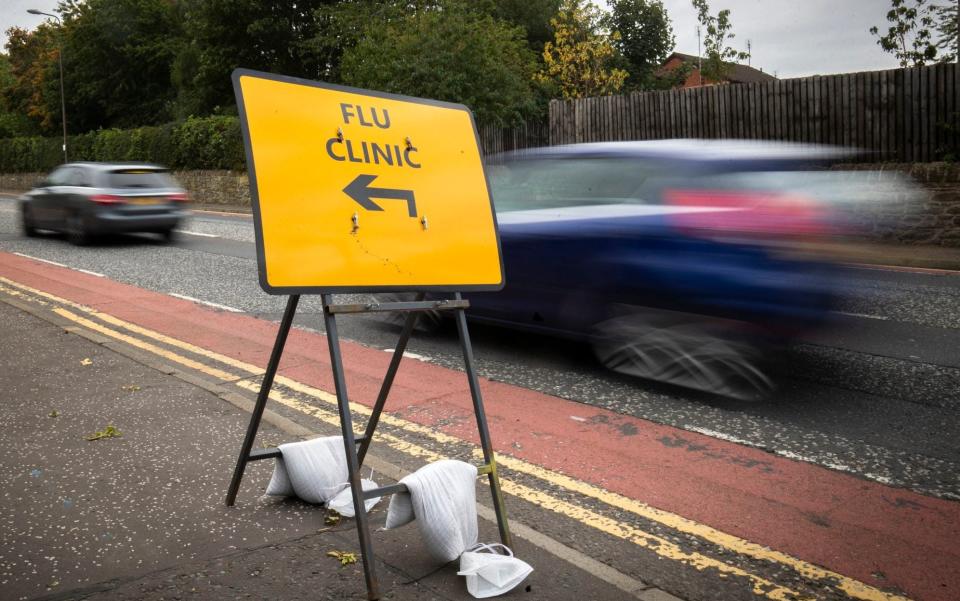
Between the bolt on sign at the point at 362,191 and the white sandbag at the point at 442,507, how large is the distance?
72cm

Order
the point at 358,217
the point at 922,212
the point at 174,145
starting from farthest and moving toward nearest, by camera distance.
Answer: the point at 174,145 < the point at 922,212 < the point at 358,217

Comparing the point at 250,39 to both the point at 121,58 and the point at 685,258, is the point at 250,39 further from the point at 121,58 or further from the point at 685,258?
the point at 685,258

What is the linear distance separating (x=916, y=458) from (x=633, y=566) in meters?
2.05

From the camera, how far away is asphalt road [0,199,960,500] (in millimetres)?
4504

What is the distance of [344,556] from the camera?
10.5 feet

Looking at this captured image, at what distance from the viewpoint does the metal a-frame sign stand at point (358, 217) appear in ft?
9.64

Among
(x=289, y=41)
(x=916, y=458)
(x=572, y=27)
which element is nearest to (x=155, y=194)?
(x=916, y=458)

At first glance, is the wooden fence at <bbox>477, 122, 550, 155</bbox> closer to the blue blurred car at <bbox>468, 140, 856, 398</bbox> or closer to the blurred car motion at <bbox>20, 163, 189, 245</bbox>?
the blurred car motion at <bbox>20, 163, 189, 245</bbox>

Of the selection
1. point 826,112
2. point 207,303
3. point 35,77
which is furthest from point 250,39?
point 207,303

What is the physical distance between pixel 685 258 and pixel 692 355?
0.64 m

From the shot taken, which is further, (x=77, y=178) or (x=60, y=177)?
(x=60, y=177)

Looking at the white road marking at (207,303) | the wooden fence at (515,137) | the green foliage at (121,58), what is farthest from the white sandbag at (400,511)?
the green foliage at (121,58)

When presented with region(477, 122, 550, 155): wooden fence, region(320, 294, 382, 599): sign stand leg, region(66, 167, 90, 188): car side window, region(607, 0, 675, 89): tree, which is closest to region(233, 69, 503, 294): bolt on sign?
region(320, 294, 382, 599): sign stand leg

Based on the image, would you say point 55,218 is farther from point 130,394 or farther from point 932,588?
point 932,588
